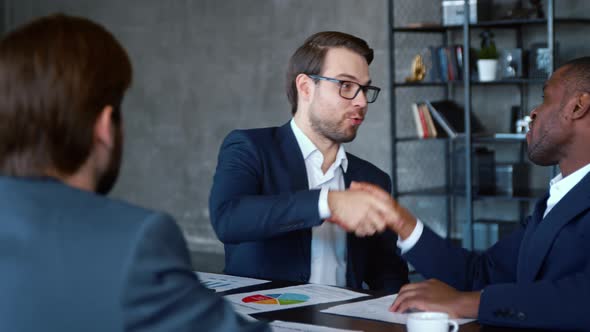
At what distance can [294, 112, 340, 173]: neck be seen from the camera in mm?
2877

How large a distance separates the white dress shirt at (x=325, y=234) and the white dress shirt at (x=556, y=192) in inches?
18.0

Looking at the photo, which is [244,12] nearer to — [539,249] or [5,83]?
[539,249]

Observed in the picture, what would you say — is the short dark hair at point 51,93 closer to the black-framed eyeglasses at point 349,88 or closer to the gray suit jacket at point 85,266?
the gray suit jacket at point 85,266

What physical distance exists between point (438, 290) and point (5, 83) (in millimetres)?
1218

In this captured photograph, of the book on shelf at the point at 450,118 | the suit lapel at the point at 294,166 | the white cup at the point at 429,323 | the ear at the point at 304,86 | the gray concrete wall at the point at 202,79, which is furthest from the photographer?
the gray concrete wall at the point at 202,79

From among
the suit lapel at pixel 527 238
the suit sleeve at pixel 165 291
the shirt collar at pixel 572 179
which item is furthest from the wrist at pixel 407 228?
the suit sleeve at pixel 165 291

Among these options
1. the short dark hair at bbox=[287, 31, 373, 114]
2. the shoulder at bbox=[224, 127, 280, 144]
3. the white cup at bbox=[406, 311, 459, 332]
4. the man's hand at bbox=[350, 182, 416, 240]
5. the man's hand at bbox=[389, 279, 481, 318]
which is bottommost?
the man's hand at bbox=[389, 279, 481, 318]

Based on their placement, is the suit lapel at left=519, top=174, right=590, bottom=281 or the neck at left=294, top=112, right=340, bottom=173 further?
the neck at left=294, top=112, right=340, bottom=173

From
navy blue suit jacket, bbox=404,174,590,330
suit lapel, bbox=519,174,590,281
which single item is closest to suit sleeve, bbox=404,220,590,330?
navy blue suit jacket, bbox=404,174,590,330

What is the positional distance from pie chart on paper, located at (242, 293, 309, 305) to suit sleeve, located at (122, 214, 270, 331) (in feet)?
3.24

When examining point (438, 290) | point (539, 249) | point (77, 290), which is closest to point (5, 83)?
point (77, 290)

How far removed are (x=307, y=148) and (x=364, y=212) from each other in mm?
671

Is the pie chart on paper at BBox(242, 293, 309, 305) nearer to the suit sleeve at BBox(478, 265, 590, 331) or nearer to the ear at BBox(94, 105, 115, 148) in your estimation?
the suit sleeve at BBox(478, 265, 590, 331)

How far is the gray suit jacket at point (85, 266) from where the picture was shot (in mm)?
1075
